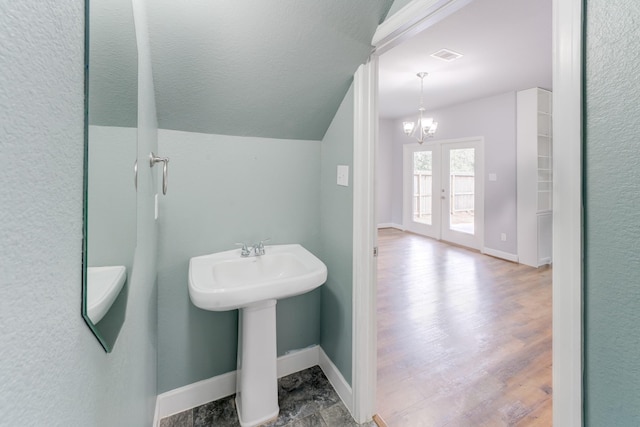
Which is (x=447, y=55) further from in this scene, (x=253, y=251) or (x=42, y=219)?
(x=42, y=219)

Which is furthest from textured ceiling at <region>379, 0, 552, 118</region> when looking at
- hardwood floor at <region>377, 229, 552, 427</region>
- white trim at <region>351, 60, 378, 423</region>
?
hardwood floor at <region>377, 229, 552, 427</region>

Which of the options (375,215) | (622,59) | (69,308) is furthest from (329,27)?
(69,308)

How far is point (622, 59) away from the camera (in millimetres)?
589

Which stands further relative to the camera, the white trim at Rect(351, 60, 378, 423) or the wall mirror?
the white trim at Rect(351, 60, 378, 423)

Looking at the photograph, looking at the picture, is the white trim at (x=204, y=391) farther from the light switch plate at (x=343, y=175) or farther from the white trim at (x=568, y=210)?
the white trim at (x=568, y=210)

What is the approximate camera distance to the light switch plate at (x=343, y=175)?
63.0 inches

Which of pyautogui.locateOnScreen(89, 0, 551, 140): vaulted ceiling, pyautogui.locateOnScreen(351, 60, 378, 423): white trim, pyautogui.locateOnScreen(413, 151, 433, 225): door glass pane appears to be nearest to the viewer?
pyautogui.locateOnScreen(89, 0, 551, 140): vaulted ceiling

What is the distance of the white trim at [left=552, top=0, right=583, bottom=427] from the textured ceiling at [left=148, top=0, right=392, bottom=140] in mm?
862

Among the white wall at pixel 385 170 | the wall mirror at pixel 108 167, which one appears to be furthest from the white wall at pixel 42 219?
the white wall at pixel 385 170

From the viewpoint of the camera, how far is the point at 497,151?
4.59 metres

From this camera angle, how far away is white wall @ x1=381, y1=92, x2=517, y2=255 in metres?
4.40

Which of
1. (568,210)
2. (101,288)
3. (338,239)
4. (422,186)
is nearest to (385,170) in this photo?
(422,186)

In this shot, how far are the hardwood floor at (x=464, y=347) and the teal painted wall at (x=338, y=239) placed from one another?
43 cm

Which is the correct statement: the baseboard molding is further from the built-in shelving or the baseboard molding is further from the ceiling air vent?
the ceiling air vent
